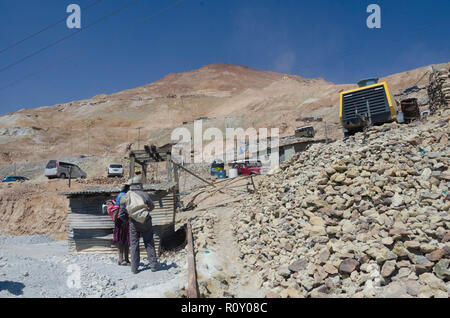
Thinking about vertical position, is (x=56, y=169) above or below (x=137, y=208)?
above

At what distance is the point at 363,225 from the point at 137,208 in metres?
4.12

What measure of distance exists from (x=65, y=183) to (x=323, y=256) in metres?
17.8

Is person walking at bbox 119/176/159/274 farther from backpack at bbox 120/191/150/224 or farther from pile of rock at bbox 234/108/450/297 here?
pile of rock at bbox 234/108/450/297

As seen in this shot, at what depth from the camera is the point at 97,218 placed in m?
7.98

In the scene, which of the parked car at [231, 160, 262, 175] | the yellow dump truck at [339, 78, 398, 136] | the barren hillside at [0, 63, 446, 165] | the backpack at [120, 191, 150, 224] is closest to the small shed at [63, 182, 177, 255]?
the backpack at [120, 191, 150, 224]

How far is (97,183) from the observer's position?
64.4ft

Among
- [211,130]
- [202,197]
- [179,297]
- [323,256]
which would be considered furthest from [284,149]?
[211,130]

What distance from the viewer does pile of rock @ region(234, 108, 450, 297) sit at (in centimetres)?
408

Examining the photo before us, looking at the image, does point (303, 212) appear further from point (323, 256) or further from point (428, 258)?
point (428, 258)

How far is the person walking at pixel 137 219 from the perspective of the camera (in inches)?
204

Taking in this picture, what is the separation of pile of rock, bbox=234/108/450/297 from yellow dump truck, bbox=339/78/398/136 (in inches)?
66.5

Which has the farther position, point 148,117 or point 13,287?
point 148,117

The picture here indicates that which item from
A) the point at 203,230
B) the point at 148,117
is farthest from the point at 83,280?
the point at 148,117

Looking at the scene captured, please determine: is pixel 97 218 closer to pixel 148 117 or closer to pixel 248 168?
pixel 248 168
